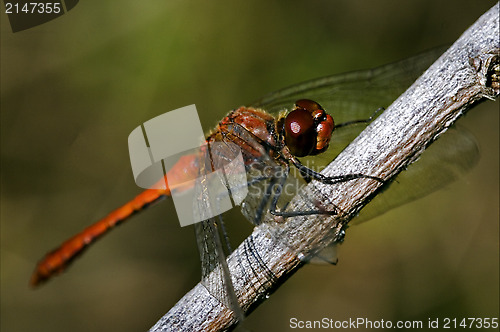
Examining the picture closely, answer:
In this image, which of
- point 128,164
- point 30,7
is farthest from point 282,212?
point 30,7

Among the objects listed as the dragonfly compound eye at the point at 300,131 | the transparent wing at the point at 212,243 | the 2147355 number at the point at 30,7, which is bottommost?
the transparent wing at the point at 212,243

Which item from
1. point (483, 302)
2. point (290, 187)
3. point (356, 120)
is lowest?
point (483, 302)

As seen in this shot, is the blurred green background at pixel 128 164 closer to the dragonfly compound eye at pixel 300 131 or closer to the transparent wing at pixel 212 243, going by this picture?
the transparent wing at pixel 212 243

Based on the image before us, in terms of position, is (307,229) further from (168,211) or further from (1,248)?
(1,248)

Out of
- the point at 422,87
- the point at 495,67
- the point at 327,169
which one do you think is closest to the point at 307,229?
the point at 327,169

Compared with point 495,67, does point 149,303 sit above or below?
below

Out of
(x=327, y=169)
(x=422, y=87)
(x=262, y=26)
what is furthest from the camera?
(x=262, y=26)

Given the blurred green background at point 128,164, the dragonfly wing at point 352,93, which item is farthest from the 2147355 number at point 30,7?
the dragonfly wing at point 352,93
